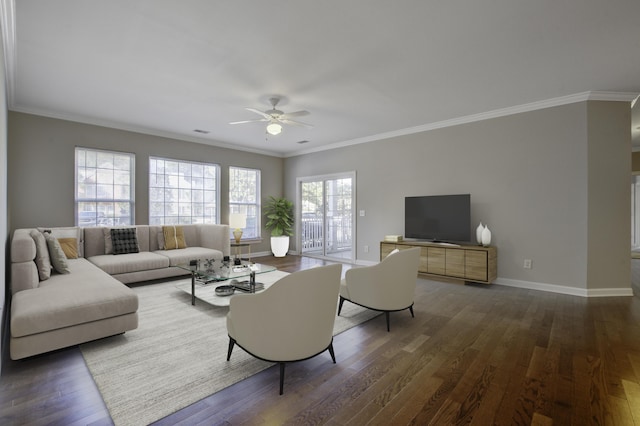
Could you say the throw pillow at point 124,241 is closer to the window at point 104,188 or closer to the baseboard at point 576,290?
the window at point 104,188

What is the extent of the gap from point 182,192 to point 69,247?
2386mm

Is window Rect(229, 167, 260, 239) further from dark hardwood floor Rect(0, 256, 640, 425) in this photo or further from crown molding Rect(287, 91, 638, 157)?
dark hardwood floor Rect(0, 256, 640, 425)

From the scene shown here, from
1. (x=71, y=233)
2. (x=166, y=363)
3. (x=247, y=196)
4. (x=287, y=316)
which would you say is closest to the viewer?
(x=287, y=316)

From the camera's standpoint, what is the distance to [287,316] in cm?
191

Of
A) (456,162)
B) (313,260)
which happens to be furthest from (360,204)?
(456,162)

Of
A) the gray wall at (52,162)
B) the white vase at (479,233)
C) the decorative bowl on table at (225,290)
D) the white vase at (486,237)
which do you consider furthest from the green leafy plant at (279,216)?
the white vase at (486,237)

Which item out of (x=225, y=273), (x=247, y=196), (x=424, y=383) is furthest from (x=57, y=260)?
(x=247, y=196)

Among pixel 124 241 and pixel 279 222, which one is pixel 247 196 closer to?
pixel 279 222

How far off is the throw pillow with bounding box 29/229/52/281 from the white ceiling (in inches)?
74.4

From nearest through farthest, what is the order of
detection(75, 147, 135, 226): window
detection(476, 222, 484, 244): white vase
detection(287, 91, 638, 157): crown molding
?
detection(287, 91, 638, 157): crown molding < detection(476, 222, 484, 244): white vase < detection(75, 147, 135, 226): window

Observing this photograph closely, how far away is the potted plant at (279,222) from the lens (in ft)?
24.5

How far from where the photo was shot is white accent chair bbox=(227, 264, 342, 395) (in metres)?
1.89

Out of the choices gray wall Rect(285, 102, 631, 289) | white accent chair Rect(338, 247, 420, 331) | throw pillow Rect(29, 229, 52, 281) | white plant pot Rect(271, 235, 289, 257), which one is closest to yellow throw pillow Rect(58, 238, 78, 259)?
throw pillow Rect(29, 229, 52, 281)

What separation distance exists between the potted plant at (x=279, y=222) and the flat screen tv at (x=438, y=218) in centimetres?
322
